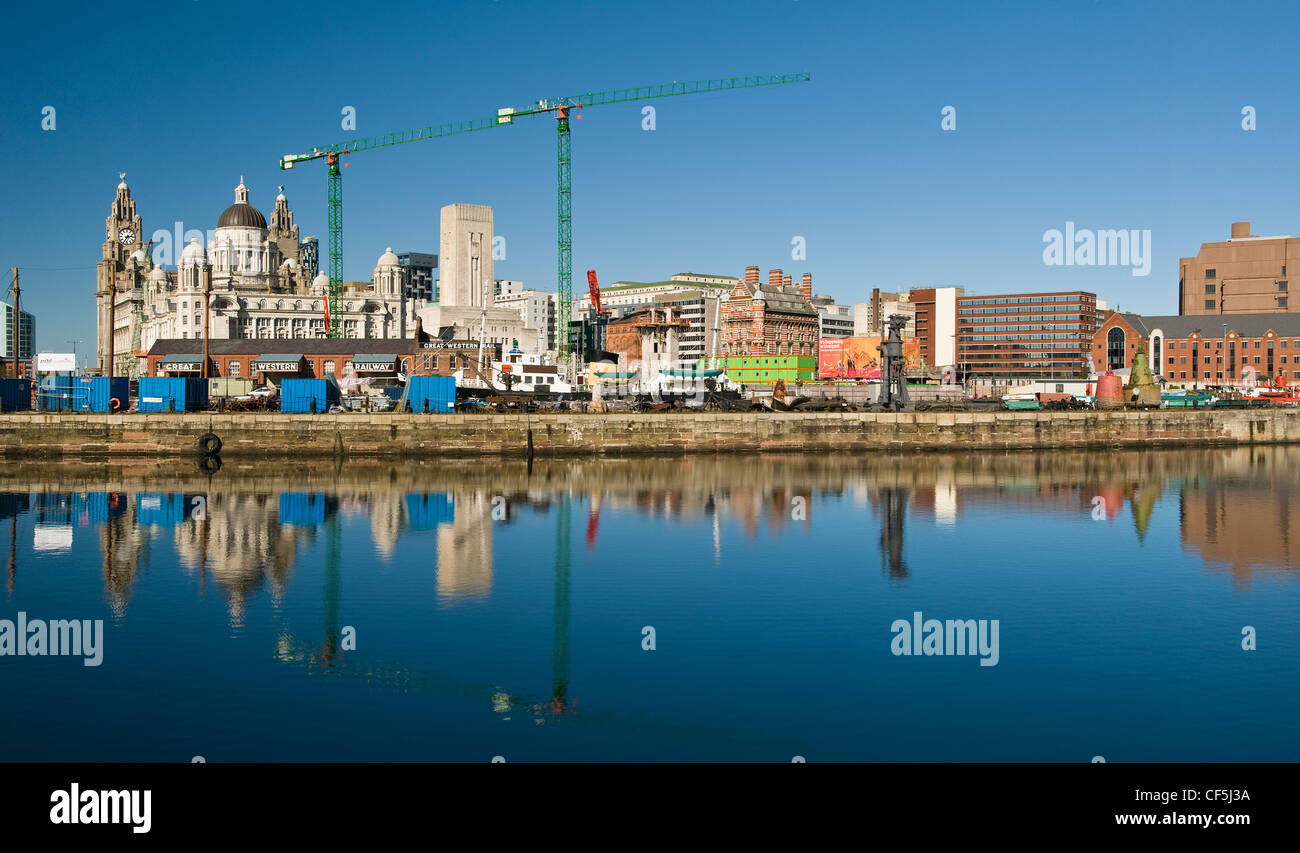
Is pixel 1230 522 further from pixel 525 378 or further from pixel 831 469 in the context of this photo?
pixel 525 378

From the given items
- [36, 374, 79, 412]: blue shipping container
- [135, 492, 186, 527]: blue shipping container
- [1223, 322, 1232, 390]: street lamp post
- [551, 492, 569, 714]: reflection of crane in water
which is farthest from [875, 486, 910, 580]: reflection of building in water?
[1223, 322, 1232, 390]: street lamp post

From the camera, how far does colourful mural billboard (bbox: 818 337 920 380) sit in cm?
16038

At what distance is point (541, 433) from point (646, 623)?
43072 mm

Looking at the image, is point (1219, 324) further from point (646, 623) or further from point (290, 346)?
point (646, 623)

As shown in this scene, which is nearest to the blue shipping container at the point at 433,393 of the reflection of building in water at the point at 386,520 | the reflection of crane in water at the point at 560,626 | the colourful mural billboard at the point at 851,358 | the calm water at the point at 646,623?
the calm water at the point at 646,623

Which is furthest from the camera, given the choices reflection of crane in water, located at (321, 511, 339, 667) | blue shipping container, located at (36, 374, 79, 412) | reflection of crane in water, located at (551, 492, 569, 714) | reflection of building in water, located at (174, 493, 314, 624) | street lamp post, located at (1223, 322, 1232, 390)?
street lamp post, located at (1223, 322, 1232, 390)

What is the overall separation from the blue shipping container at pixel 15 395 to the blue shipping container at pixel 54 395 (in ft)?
8.01

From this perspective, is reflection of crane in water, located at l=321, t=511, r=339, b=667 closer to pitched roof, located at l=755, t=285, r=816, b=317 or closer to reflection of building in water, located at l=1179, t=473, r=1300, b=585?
reflection of building in water, located at l=1179, t=473, r=1300, b=585

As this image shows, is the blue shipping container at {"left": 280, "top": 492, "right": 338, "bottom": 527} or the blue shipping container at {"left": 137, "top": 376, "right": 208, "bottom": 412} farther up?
the blue shipping container at {"left": 137, "top": 376, "right": 208, "bottom": 412}

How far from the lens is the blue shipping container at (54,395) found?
7688 centimetres

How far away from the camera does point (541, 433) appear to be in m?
66.5

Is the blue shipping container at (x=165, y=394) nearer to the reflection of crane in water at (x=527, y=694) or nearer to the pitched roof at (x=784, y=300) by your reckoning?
the reflection of crane in water at (x=527, y=694)

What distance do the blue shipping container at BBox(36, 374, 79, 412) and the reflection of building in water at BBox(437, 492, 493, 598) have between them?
48.2 metres

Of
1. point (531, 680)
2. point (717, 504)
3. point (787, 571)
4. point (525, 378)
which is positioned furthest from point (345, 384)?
point (531, 680)
